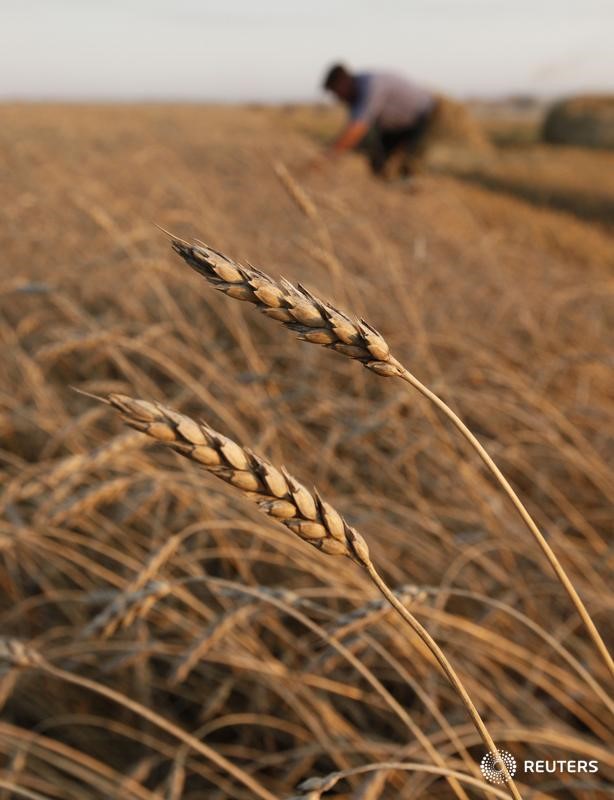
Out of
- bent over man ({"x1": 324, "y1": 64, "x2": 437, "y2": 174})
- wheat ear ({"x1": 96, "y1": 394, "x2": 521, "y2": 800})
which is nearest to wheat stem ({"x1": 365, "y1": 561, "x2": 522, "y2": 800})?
wheat ear ({"x1": 96, "y1": 394, "x2": 521, "y2": 800})

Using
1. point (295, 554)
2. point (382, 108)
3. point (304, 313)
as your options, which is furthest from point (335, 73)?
point (304, 313)

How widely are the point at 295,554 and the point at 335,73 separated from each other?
6.14 meters

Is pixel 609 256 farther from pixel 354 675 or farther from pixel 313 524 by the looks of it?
pixel 313 524

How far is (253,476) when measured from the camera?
1.23 ft

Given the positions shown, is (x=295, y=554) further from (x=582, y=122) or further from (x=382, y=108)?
(x=582, y=122)

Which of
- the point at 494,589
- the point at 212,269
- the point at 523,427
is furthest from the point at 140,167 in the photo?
the point at 212,269

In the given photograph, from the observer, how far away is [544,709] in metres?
1.31

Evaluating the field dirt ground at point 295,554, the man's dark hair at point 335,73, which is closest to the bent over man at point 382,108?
the man's dark hair at point 335,73

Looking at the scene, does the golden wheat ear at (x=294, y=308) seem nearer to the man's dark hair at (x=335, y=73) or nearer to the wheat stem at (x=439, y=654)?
the wheat stem at (x=439, y=654)

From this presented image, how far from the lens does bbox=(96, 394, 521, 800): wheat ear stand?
36 cm

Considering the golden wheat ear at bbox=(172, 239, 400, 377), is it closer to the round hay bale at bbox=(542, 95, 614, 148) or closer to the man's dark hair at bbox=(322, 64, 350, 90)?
the man's dark hair at bbox=(322, 64, 350, 90)

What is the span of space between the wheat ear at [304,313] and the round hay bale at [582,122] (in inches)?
852

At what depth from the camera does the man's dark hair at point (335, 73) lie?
6531mm

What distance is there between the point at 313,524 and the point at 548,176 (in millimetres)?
11246
